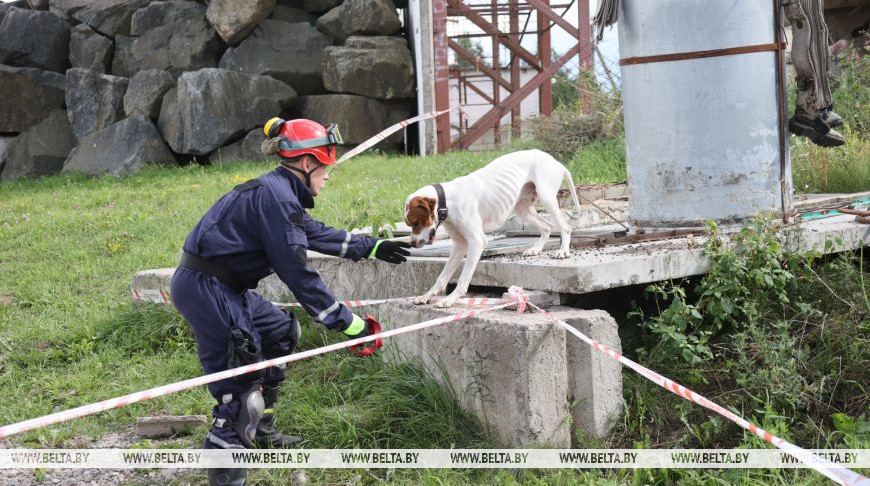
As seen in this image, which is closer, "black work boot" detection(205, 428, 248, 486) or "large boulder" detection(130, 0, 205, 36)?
→ "black work boot" detection(205, 428, 248, 486)

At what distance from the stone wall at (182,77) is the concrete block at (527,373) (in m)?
11.4

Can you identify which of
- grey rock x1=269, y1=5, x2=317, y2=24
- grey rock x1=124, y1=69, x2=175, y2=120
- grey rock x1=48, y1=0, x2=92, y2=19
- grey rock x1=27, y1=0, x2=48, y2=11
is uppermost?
grey rock x1=27, y1=0, x2=48, y2=11

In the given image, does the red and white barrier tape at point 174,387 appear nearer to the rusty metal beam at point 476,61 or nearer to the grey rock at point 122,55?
the rusty metal beam at point 476,61

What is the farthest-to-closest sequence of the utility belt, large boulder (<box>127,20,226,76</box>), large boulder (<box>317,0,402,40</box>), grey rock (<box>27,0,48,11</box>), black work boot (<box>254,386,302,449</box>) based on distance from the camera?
1. grey rock (<box>27,0,48,11</box>)
2. large boulder (<box>127,20,226,76</box>)
3. large boulder (<box>317,0,402,40</box>)
4. black work boot (<box>254,386,302,449</box>)
5. the utility belt

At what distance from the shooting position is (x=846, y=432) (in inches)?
157

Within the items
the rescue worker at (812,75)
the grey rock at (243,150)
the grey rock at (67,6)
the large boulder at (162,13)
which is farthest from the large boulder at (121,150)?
the rescue worker at (812,75)

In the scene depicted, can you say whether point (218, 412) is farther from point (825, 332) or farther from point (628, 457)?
point (825, 332)

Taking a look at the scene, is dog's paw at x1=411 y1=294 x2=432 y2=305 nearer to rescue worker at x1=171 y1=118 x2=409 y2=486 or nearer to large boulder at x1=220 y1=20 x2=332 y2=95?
rescue worker at x1=171 y1=118 x2=409 y2=486

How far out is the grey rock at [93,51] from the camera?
17.5 meters

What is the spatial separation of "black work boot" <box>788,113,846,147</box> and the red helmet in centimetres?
313

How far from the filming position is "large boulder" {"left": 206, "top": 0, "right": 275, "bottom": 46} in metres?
16.2

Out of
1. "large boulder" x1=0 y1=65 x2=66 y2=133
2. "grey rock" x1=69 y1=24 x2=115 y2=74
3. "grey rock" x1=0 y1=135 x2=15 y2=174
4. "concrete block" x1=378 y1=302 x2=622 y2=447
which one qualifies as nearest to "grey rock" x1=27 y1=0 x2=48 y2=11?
"grey rock" x1=69 y1=24 x2=115 y2=74

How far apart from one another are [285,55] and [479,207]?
12.3 metres

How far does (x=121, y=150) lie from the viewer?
1548cm
